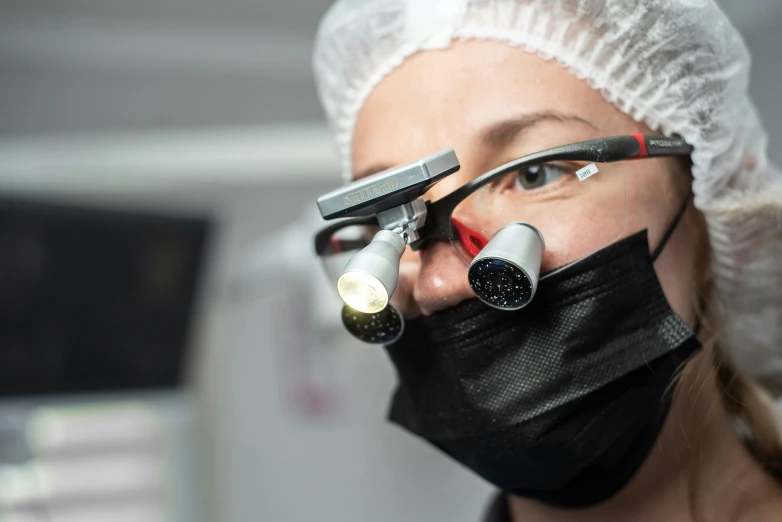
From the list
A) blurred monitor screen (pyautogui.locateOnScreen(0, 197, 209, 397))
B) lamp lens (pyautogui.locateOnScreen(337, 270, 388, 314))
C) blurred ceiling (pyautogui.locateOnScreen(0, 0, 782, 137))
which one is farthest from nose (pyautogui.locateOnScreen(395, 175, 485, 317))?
blurred ceiling (pyautogui.locateOnScreen(0, 0, 782, 137))

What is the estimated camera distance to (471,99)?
2.86 feet

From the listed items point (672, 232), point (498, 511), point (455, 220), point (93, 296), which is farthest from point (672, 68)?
point (93, 296)

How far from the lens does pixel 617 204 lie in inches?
33.3

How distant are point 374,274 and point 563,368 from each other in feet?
0.90

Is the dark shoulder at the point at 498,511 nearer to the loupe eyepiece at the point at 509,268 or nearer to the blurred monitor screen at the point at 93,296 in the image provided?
the loupe eyepiece at the point at 509,268

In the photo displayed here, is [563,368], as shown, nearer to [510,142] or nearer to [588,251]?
[588,251]

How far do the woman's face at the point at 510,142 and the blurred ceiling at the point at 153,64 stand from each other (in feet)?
5.35

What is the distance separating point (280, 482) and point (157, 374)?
577 millimetres

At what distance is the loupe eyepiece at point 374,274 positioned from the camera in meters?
0.70

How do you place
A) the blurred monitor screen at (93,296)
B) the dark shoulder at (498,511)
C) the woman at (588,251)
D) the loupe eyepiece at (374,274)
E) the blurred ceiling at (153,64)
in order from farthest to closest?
the blurred ceiling at (153,64)
the blurred monitor screen at (93,296)
the dark shoulder at (498,511)
the woman at (588,251)
the loupe eyepiece at (374,274)

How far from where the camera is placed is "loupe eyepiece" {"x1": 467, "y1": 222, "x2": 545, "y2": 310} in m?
0.72

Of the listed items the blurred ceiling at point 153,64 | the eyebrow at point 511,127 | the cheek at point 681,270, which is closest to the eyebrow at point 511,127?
the eyebrow at point 511,127

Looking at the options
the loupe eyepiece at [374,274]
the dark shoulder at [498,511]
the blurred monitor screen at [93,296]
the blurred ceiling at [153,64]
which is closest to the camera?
the loupe eyepiece at [374,274]

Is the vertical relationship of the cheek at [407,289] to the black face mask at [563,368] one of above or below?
above
